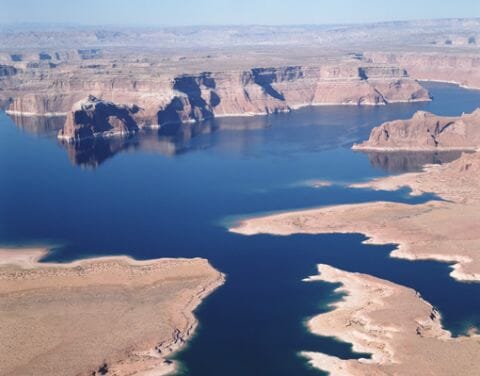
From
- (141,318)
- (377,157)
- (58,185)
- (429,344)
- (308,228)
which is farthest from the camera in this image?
(377,157)

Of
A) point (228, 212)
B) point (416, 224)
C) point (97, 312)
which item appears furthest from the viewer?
point (228, 212)

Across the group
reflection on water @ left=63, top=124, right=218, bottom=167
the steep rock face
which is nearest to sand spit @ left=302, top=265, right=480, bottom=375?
reflection on water @ left=63, top=124, right=218, bottom=167

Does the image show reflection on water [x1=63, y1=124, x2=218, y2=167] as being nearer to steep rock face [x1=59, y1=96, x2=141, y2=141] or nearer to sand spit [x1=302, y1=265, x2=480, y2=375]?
steep rock face [x1=59, y1=96, x2=141, y2=141]

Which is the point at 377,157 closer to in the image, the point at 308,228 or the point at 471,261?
the point at 308,228

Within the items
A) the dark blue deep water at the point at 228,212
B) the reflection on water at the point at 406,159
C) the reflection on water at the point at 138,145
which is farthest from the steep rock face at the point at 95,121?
the reflection on water at the point at 406,159

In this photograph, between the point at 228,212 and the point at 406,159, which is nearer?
the point at 228,212


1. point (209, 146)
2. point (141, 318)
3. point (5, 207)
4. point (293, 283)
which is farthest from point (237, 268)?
point (209, 146)

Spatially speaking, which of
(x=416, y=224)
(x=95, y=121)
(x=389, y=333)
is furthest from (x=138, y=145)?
(x=389, y=333)

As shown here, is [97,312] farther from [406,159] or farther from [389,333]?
[406,159]
